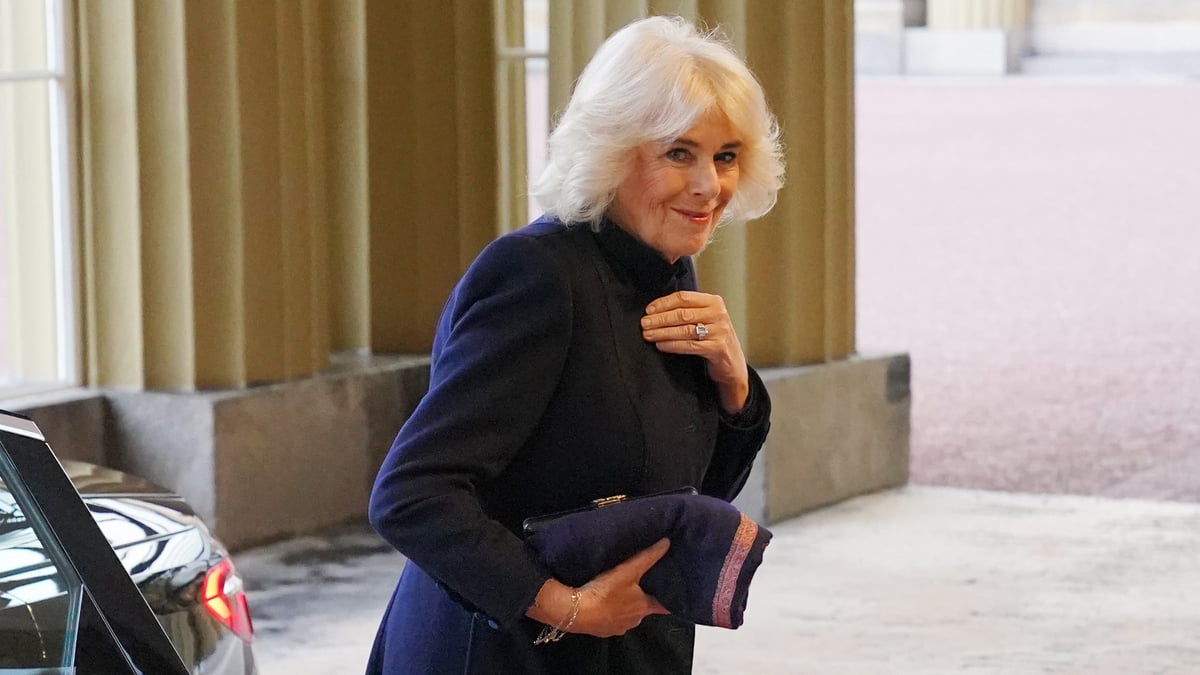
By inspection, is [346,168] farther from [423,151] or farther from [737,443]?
[737,443]

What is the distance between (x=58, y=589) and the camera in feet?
8.07

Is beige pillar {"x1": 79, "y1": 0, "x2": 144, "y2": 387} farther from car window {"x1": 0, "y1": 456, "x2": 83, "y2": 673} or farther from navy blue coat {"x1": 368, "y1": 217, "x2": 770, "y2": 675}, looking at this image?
car window {"x1": 0, "y1": 456, "x2": 83, "y2": 673}

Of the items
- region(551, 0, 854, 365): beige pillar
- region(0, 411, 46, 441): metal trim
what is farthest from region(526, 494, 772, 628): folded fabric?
region(551, 0, 854, 365): beige pillar

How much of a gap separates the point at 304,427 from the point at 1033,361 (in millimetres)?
5972

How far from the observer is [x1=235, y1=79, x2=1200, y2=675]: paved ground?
5.96m

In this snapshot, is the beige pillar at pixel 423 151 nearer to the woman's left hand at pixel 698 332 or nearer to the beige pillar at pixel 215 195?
the beige pillar at pixel 215 195

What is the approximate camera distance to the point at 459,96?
27.0ft

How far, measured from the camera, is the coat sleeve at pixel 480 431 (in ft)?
8.46

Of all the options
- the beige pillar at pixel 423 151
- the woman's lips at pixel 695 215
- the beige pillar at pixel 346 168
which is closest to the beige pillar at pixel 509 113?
the beige pillar at pixel 423 151

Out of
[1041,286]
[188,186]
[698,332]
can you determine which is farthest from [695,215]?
[1041,286]

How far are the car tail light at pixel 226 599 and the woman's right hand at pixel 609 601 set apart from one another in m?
1.01

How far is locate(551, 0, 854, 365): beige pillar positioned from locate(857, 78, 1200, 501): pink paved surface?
1.39 meters

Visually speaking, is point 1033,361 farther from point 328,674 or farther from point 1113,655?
point 328,674

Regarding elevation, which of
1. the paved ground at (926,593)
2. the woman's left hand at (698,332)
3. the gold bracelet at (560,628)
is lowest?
the paved ground at (926,593)
